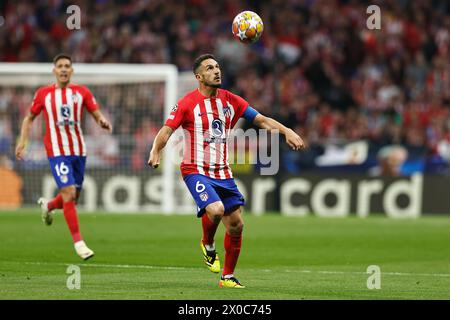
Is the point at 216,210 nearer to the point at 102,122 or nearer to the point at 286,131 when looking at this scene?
the point at 286,131

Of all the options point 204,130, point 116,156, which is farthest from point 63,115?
point 116,156

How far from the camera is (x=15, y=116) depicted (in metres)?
25.6

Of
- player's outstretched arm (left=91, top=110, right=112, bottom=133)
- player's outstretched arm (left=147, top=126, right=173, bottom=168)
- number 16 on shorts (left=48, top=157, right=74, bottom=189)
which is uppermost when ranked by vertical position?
player's outstretched arm (left=91, top=110, right=112, bottom=133)

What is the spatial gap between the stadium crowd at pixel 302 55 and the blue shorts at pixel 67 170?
10882 millimetres

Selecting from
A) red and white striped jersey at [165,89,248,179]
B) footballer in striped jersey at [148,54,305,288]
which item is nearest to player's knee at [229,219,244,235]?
footballer in striped jersey at [148,54,305,288]

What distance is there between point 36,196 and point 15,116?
2016 millimetres

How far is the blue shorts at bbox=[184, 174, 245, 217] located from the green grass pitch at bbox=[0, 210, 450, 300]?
84 centimetres

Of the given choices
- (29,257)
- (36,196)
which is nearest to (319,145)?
(36,196)

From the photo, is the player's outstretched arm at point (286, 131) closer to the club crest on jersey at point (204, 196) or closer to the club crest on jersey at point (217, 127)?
the club crest on jersey at point (217, 127)

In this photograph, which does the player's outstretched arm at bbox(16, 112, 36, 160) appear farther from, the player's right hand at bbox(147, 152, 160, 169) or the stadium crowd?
the stadium crowd

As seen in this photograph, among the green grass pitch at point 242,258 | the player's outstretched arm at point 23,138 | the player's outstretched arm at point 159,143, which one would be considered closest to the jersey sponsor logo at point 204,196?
the player's outstretched arm at point 159,143

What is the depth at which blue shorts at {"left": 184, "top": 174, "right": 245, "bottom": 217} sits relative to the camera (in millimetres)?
10914

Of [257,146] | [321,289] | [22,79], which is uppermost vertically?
[22,79]
